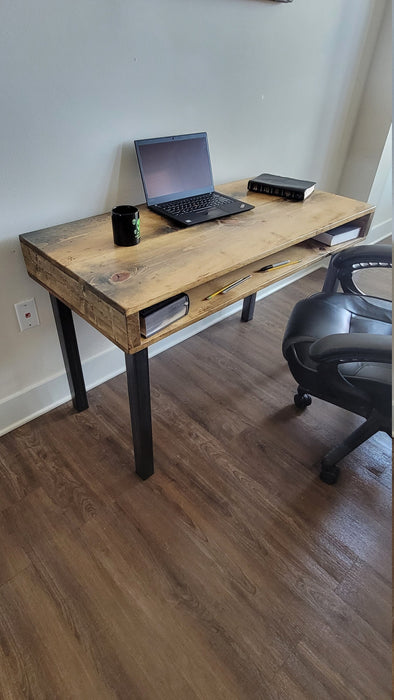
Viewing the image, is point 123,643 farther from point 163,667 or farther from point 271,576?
point 271,576

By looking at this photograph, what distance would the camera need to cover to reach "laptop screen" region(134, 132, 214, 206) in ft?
4.47

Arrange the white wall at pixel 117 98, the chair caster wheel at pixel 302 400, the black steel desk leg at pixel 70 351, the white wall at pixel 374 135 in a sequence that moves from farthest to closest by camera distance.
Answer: the white wall at pixel 374 135 < the chair caster wheel at pixel 302 400 < the black steel desk leg at pixel 70 351 < the white wall at pixel 117 98

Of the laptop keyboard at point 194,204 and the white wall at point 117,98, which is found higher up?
the white wall at point 117,98

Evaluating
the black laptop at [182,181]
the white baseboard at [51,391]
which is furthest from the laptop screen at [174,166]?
the white baseboard at [51,391]

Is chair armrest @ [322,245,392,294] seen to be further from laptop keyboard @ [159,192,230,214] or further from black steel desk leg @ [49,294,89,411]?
black steel desk leg @ [49,294,89,411]

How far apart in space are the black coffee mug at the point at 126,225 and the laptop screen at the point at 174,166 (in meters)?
0.28

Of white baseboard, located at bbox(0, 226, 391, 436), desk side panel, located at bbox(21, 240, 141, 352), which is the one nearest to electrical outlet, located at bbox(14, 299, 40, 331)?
desk side panel, located at bbox(21, 240, 141, 352)

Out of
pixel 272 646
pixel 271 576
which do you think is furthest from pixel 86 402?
pixel 272 646

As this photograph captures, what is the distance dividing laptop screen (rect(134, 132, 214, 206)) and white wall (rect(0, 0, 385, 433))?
0.21 ft

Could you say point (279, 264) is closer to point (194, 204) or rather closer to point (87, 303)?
point (194, 204)

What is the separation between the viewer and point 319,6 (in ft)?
5.59

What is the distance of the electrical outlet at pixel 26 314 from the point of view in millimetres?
1352

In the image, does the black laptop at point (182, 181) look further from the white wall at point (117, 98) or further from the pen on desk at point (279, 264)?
the pen on desk at point (279, 264)

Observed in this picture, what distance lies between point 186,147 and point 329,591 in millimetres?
1489
